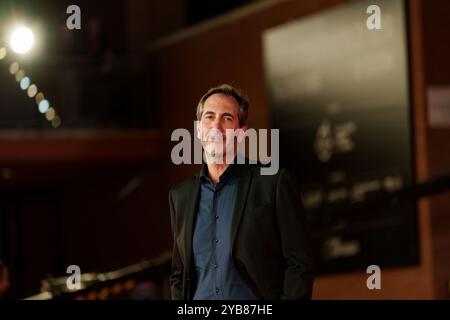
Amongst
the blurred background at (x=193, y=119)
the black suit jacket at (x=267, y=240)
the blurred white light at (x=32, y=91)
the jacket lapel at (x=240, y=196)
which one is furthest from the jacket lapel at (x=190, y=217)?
the blurred white light at (x=32, y=91)

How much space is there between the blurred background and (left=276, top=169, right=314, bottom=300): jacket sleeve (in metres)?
2.24

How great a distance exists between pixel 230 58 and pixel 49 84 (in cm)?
232

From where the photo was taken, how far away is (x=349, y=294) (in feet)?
29.2

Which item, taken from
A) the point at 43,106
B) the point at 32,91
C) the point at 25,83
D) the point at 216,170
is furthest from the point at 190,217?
the point at 25,83

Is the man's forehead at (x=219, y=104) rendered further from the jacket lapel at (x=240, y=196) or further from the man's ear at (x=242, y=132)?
the jacket lapel at (x=240, y=196)

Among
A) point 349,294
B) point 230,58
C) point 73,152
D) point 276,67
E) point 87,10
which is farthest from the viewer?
point 87,10

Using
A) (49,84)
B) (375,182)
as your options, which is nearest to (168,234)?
(49,84)

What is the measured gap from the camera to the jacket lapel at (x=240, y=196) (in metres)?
2.49

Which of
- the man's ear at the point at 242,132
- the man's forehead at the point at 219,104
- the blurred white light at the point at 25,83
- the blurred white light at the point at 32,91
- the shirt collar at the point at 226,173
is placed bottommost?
the shirt collar at the point at 226,173

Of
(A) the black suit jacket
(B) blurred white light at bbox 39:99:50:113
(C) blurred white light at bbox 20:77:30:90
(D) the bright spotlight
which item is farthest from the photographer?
(C) blurred white light at bbox 20:77:30:90

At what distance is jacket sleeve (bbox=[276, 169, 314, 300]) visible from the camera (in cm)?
250

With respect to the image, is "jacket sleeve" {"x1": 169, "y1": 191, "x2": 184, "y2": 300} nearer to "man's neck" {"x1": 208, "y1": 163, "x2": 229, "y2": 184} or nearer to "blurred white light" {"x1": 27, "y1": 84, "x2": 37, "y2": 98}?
"man's neck" {"x1": 208, "y1": 163, "x2": 229, "y2": 184}

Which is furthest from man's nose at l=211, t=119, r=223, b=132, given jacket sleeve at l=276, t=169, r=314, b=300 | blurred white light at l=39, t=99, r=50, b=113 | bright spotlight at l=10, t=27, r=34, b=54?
blurred white light at l=39, t=99, r=50, b=113

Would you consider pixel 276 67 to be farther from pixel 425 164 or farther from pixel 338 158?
pixel 425 164
